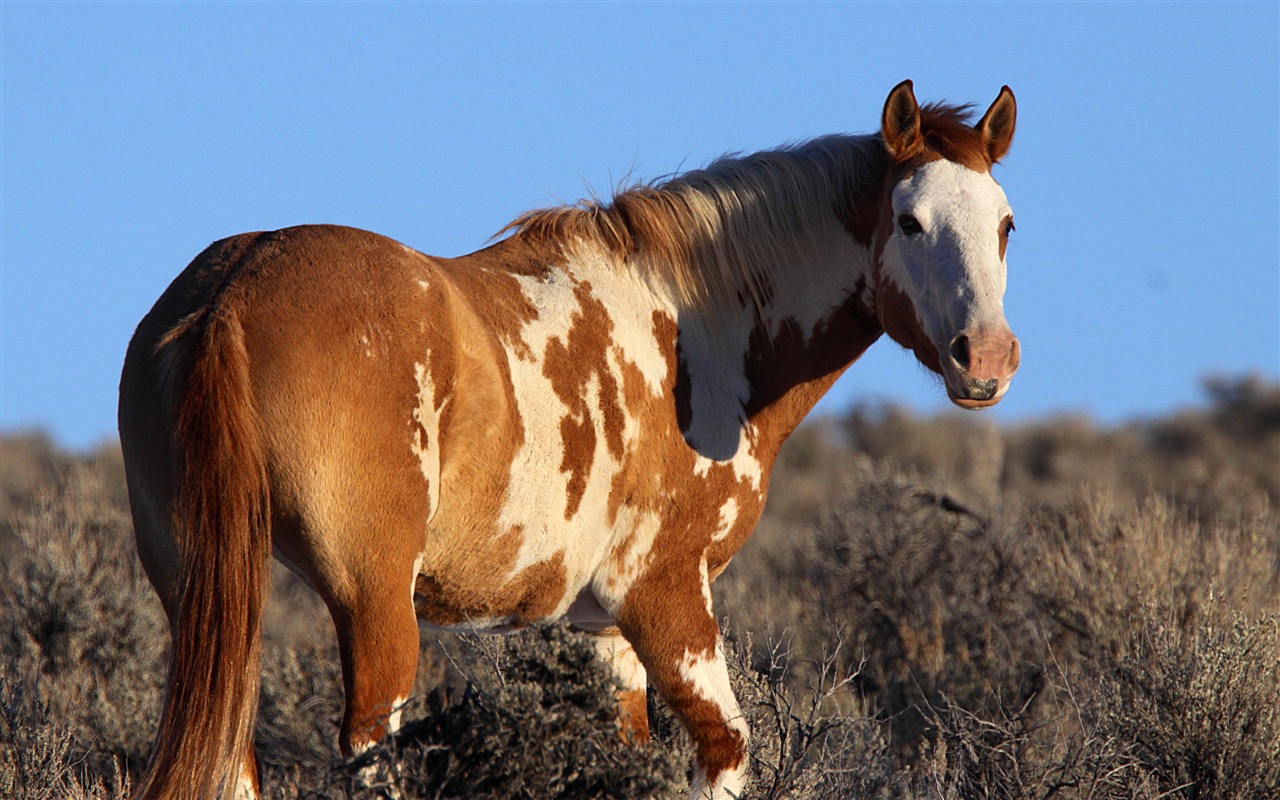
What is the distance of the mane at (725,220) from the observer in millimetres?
4484

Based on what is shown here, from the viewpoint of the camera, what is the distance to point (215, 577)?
122 inches

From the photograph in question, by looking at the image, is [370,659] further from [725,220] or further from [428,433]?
[725,220]

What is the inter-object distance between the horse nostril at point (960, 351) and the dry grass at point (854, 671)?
1.03 metres

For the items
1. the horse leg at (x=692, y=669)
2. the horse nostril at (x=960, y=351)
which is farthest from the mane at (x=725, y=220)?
the horse leg at (x=692, y=669)

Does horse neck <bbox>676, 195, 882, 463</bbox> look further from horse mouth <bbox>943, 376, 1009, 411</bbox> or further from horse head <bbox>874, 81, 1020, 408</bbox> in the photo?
horse mouth <bbox>943, 376, 1009, 411</bbox>

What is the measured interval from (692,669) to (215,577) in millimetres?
1597

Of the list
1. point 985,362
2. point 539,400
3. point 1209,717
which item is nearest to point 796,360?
point 985,362

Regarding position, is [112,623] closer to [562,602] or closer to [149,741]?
[149,741]

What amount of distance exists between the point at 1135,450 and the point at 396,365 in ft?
72.0

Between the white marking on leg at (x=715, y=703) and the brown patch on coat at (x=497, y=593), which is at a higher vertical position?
the brown patch on coat at (x=497, y=593)

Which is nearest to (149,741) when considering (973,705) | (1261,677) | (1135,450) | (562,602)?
(562,602)

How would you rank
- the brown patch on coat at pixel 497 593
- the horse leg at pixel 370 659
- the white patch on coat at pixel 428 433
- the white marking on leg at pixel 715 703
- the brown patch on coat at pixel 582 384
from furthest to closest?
the white marking on leg at pixel 715 703
the brown patch on coat at pixel 582 384
the brown patch on coat at pixel 497 593
the white patch on coat at pixel 428 433
the horse leg at pixel 370 659

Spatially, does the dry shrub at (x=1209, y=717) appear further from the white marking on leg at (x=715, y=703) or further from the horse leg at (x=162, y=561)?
the horse leg at (x=162, y=561)

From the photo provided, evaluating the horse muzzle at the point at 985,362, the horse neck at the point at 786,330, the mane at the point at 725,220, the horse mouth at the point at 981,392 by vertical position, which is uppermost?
the mane at the point at 725,220
